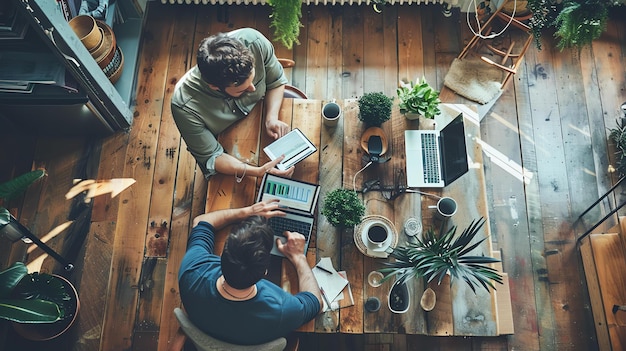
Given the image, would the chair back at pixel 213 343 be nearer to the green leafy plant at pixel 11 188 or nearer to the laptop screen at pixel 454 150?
the green leafy plant at pixel 11 188

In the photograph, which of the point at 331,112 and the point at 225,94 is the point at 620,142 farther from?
the point at 225,94

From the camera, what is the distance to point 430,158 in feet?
7.40

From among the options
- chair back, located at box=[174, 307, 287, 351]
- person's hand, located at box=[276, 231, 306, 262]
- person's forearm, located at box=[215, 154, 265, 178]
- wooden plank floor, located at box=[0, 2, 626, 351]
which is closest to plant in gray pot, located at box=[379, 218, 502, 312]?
person's hand, located at box=[276, 231, 306, 262]

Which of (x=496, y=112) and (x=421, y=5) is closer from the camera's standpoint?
(x=496, y=112)

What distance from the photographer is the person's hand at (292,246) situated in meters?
2.08

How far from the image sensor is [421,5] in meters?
3.46

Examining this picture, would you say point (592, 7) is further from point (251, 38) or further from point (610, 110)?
point (251, 38)

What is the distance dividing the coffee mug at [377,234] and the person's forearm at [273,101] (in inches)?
28.5

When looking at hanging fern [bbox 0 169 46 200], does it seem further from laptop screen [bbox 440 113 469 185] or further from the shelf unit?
laptop screen [bbox 440 113 469 185]

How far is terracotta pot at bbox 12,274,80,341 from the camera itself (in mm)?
2512

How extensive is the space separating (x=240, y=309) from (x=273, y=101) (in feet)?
3.40

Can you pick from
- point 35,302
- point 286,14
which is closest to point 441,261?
point 286,14

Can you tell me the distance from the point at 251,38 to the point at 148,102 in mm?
1264

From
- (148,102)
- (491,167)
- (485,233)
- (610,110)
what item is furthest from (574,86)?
(148,102)
